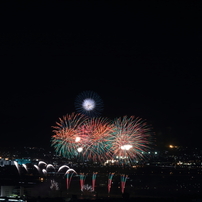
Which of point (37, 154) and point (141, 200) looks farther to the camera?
point (37, 154)

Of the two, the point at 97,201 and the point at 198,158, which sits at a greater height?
the point at 198,158

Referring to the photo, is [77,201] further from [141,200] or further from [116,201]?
[141,200]

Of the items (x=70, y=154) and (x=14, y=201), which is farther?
(x=70, y=154)

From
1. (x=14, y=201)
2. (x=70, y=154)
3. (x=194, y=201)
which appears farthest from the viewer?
(x=70, y=154)

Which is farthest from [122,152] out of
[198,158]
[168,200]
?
[198,158]

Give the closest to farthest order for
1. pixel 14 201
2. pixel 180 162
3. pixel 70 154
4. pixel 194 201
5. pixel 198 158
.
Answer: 1. pixel 14 201
2. pixel 194 201
3. pixel 70 154
4. pixel 180 162
5. pixel 198 158

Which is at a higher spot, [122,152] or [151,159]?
[151,159]

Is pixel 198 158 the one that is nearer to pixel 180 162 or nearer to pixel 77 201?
pixel 180 162

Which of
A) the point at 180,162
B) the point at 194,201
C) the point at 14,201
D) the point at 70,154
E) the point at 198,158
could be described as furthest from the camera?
the point at 198,158

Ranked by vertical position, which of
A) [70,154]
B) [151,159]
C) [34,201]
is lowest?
[34,201]

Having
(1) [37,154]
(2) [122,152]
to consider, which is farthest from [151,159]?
(2) [122,152]
